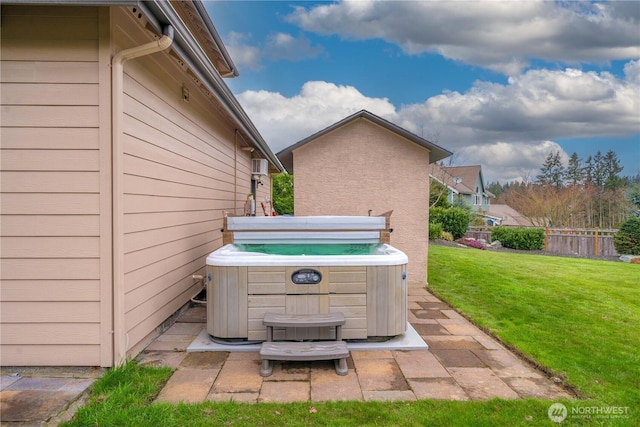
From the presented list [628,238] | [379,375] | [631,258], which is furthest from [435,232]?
[379,375]

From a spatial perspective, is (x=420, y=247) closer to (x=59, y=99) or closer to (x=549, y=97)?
(x=59, y=99)

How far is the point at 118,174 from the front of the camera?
2.77 m

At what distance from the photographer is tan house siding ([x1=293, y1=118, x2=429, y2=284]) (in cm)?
622

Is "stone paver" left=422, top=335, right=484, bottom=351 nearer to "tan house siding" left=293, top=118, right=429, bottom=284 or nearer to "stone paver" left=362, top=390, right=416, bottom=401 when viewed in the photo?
"stone paver" left=362, top=390, right=416, bottom=401

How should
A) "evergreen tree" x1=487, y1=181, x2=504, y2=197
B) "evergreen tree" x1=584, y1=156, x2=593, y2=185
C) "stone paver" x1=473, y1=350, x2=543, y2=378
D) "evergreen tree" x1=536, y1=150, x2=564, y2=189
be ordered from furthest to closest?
1. "evergreen tree" x1=487, y1=181, x2=504, y2=197
2. "evergreen tree" x1=536, y1=150, x2=564, y2=189
3. "evergreen tree" x1=584, y1=156, x2=593, y2=185
4. "stone paver" x1=473, y1=350, x2=543, y2=378

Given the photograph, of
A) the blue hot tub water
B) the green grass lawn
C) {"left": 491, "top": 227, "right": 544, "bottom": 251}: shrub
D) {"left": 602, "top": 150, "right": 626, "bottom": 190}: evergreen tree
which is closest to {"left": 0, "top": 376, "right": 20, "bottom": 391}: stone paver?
the green grass lawn

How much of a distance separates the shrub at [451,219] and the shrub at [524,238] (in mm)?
1575

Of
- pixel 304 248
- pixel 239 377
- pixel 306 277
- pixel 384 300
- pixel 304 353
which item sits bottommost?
pixel 239 377

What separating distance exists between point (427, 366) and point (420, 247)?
3417 mm

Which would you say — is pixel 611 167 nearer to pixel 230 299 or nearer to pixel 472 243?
pixel 472 243

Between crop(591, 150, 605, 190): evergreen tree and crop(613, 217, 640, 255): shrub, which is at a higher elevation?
crop(591, 150, 605, 190): evergreen tree

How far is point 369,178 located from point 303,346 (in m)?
3.82

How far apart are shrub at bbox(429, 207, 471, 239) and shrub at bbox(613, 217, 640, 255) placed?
4951 mm

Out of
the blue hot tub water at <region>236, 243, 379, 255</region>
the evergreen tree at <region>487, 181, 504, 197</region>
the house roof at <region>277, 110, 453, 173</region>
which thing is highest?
the evergreen tree at <region>487, 181, 504, 197</region>
